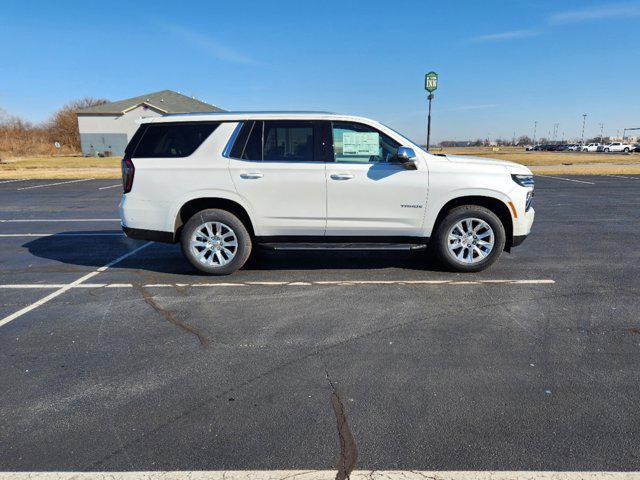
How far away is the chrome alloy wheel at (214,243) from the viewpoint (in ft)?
18.5

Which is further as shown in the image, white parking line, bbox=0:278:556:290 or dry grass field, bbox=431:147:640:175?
dry grass field, bbox=431:147:640:175

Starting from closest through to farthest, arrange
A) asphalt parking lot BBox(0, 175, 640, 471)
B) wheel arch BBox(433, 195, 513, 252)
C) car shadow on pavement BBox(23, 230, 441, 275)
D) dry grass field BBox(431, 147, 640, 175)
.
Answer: asphalt parking lot BBox(0, 175, 640, 471), wheel arch BBox(433, 195, 513, 252), car shadow on pavement BBox(23, 230, 441, 275), dry grass field BBox(431, 147, 640, 175)

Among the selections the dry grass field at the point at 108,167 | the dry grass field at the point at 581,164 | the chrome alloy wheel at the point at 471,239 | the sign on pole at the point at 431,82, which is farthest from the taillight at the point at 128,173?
the dry grass field at the point at 581,164

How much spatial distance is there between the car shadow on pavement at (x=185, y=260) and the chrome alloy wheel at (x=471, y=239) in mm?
450

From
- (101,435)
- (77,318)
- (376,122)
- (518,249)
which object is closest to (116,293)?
(77,318)

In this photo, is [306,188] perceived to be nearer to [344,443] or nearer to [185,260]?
[185,260]

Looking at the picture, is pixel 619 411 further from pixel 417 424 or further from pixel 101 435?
pixel 101 435

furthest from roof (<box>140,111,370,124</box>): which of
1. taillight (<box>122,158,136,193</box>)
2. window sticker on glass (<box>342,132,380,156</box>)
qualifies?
taillight (<box>122,158,136,193</box>)

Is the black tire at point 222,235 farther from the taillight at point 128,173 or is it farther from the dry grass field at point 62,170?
the dry grass field at point 62,170

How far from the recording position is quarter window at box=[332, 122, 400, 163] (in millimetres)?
5492

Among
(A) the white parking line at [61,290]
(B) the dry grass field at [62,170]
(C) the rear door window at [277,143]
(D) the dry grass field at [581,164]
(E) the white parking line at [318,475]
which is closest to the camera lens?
(E) the white parking line at [318,475]

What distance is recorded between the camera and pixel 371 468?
2340 mm

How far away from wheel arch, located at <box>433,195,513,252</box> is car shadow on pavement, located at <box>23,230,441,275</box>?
2.79 feet

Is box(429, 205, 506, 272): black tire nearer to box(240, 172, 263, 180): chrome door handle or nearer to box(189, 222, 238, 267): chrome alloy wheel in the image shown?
box(240, 172, 263, 180): chrome door handle
